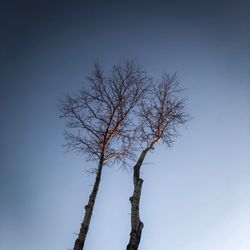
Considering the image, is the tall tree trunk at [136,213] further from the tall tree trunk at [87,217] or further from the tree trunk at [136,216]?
the tall tree trunk at [87,217]

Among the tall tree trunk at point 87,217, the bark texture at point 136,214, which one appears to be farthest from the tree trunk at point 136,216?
the tall tree trunk at point 87,217

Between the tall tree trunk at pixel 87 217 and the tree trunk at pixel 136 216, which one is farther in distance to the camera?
the tall tree trunk at pixel 87 217

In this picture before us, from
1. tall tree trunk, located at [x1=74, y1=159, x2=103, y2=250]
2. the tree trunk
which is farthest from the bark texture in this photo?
tall tree trunk, located at [x1=74, y1=159, x2=103, y2=250]

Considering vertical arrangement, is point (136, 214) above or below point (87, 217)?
above

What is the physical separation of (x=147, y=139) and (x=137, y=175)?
7.32ft

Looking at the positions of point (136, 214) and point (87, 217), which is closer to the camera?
point (136, 214)

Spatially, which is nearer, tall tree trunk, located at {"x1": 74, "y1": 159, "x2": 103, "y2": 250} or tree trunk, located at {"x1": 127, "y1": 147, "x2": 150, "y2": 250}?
tree trunk, located at {"x1": 127, "y1": 147, "x2": 150, "y2": 250}

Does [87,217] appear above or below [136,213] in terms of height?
below

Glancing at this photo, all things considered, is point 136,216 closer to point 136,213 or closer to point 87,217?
point 136,213

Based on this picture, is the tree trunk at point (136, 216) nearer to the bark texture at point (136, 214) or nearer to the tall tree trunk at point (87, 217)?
A: the bark texture at point (136, 214)

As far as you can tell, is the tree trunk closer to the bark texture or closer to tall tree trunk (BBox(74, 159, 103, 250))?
the bark texture

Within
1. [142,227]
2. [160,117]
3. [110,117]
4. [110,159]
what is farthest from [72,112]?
[142,227]

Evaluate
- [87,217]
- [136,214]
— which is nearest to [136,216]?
[136,214]

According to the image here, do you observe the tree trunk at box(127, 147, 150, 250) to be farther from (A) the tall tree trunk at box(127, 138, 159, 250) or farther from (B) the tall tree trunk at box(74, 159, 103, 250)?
(B) the tall tree trunk at box(74, 159, 103, 250)
